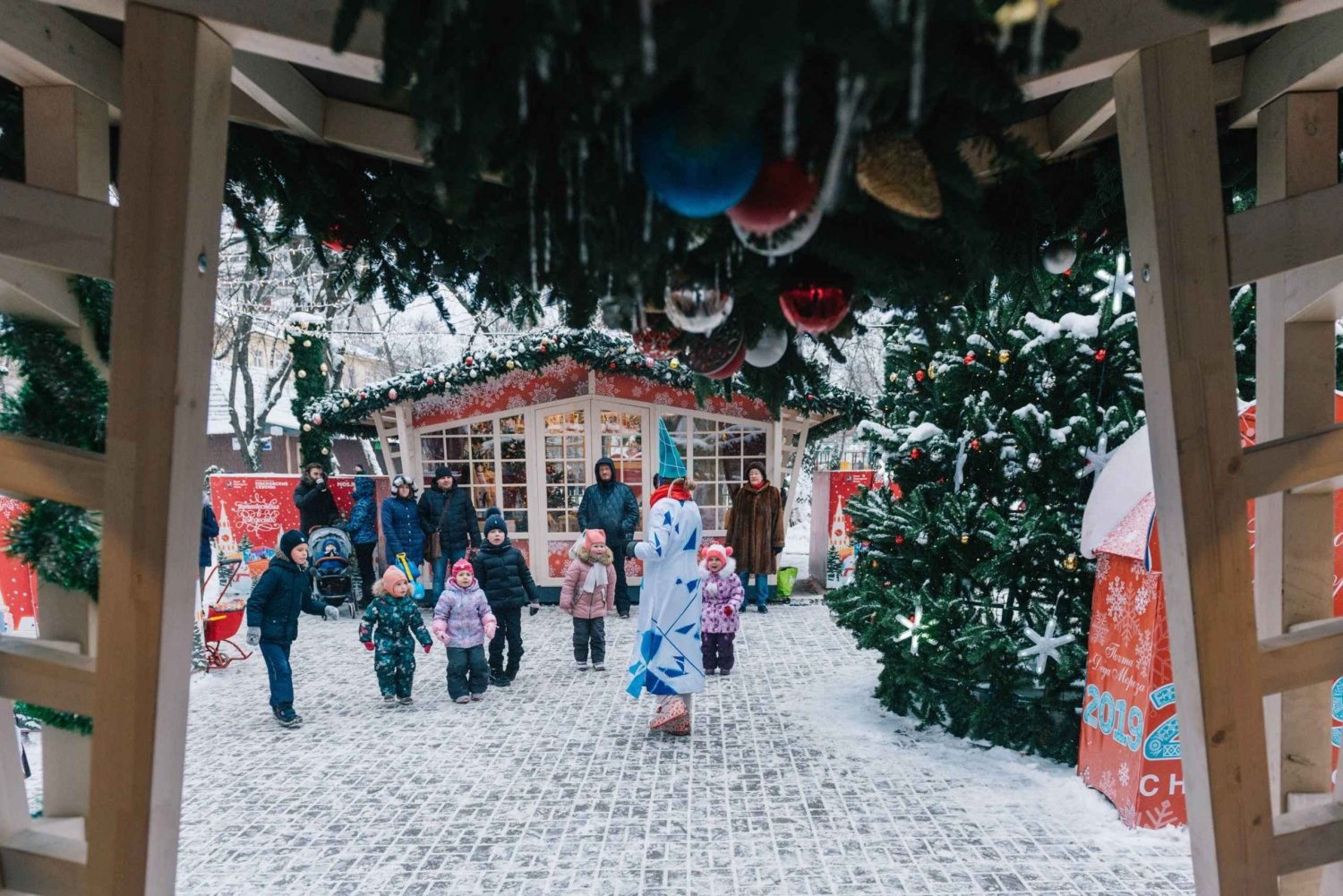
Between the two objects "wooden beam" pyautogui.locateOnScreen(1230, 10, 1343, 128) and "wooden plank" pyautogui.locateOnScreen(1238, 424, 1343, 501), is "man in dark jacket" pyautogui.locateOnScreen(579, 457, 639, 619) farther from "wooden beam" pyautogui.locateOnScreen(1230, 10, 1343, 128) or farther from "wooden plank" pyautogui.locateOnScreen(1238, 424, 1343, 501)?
"wooden plank" pyautogui.locateOnScreen(1238, 424, 1343, 501)

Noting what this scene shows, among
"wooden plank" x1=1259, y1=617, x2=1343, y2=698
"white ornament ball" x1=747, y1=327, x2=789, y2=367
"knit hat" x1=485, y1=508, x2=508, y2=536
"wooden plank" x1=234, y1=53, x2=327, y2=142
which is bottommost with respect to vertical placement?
"wooden plank" x1=1259, y1=617, x2=1343, y2=698

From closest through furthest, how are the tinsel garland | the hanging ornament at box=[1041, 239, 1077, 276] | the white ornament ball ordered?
the white ornament ball < the hanging ornament at box=[1041, 239, 1077, 276] < the tinsel garland

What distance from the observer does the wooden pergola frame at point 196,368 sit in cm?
158

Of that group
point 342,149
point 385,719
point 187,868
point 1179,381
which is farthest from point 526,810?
point 1179,381

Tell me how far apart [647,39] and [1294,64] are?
1.92m

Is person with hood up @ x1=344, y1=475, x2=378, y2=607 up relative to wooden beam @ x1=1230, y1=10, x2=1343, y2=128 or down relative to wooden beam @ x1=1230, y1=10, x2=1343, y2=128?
down

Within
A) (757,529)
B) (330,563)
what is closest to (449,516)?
(330,563)

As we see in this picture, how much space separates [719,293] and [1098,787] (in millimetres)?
4342

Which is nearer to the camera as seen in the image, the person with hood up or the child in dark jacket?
the child in dark jacket

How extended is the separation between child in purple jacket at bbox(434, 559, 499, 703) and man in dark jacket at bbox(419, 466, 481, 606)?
10.1 feet

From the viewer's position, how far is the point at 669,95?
1151 millimetres

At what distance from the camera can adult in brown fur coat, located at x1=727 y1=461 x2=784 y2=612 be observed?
9.98 meters

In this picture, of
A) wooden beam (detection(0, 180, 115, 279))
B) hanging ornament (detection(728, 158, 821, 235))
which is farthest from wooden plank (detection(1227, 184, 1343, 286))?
wooden beam (detection(0, 180, 115, 279))

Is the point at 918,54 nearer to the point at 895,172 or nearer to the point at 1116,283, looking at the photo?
the point at 895,172
